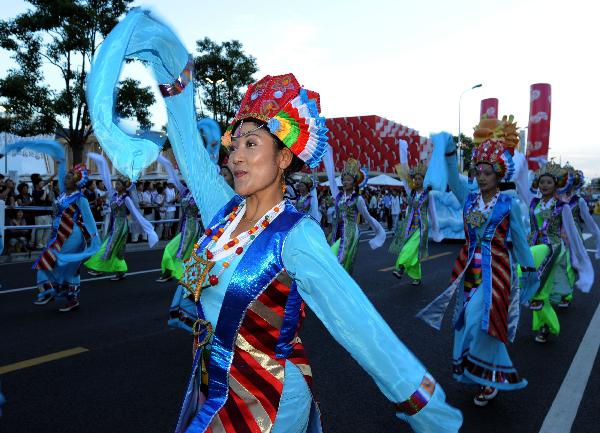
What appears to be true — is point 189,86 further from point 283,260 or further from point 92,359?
point 92,359

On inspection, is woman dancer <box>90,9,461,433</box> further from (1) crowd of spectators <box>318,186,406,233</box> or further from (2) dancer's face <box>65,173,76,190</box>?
(1) crowd of spectators <box>318,186,406,233</box>

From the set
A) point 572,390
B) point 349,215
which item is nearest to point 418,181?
point 349,215

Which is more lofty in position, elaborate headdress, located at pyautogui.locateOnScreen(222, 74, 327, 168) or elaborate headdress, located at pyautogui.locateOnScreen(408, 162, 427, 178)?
elaborate headdress, located at pyautogui.locateOnScreen(222, 74, 327, 168)

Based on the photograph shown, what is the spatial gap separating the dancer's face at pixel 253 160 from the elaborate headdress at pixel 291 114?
0.05 m

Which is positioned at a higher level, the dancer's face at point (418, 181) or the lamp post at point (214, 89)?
the lamp post at point (214, 89)

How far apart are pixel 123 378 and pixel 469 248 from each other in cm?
335

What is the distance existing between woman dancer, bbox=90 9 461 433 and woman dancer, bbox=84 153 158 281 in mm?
7338

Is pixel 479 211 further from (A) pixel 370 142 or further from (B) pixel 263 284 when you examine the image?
(A) pixel 370 142

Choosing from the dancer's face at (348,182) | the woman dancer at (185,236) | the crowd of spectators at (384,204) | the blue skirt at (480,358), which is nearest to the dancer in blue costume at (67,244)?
the woman dancer at (185,236)

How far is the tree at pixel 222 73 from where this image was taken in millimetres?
22691

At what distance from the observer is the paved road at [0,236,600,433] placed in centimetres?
390

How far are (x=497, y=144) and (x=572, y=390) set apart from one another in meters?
2.35

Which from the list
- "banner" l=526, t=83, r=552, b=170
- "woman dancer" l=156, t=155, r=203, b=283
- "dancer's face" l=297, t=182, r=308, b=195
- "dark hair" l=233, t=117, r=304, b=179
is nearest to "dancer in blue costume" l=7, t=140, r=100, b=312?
"woman dancer" l=156, t=155, r=203, b=283

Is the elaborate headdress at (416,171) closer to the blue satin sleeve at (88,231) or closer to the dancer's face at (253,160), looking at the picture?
the blue satin sleeve at (88,231)
